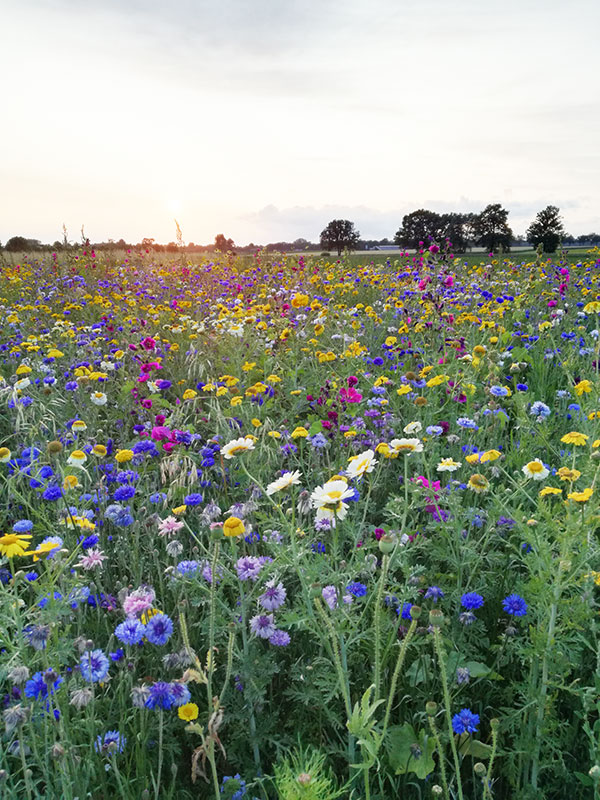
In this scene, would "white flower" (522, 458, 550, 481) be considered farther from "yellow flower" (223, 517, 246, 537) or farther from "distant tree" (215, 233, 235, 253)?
"distant tree" (215, 233, 235, 253)

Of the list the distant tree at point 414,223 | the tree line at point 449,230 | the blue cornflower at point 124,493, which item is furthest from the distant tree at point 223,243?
the blue cornflower at point 124,493

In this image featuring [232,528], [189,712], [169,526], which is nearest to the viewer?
[189,712]

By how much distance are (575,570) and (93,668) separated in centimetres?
129

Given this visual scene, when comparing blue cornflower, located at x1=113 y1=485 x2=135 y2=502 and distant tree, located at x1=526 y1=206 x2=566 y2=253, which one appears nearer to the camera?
blue cornflower, located at x1=113 y1=485 x2=135 y2=502

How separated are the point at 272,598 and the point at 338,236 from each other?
1198 inches

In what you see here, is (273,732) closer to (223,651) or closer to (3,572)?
(223,651)

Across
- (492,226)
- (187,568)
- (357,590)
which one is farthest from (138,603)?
(492,226)

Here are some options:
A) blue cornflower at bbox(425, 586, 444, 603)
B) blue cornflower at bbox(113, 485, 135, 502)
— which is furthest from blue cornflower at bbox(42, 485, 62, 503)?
blue cornflower at bbox(425, 586, 444, 603)

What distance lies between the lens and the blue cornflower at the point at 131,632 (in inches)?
55.5

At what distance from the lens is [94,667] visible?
1478 millimetres

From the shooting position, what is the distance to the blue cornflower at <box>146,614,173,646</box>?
4.75 ft

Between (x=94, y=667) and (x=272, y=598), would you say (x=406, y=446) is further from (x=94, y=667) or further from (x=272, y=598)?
(x=94, y=667)

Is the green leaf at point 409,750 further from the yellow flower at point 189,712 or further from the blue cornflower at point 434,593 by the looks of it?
the yellow flower at point 189,712

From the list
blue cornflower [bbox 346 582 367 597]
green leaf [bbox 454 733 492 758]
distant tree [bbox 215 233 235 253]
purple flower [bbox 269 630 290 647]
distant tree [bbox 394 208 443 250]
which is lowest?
green leaf [bbox 454 733 492 758]
